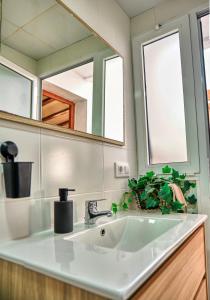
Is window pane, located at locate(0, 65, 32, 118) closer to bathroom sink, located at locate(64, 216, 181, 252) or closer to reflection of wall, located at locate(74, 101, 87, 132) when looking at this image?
reflection of wall, located at locate(74, 101, 87, 132)

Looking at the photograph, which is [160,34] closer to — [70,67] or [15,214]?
[70,67]

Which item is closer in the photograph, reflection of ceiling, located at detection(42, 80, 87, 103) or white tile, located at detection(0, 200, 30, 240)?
white tile, located at detection(0, 200, 30, 240)

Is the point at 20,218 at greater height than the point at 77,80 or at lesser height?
lesser

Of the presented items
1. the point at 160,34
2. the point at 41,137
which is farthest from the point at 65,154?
the point at 160,34

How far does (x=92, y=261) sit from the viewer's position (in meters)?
0.54

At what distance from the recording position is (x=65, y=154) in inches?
40.2

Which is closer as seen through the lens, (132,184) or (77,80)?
(77,80)

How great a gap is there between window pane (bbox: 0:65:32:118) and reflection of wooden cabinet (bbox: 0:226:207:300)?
52cm

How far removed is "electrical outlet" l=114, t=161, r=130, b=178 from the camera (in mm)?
1366

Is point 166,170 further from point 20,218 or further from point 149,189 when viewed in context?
point 20,218

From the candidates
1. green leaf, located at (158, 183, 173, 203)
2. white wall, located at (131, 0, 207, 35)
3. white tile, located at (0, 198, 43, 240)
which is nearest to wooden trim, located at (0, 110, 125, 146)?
white tile, located at (0, 198, 43, 240)

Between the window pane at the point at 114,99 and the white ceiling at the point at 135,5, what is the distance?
45 centimetres

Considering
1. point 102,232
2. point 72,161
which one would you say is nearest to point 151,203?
point 102,232

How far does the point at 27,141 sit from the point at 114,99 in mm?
776
